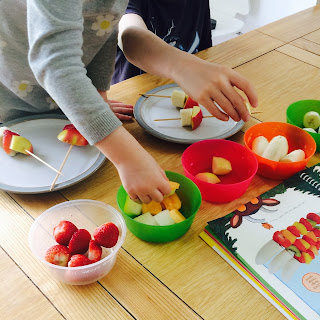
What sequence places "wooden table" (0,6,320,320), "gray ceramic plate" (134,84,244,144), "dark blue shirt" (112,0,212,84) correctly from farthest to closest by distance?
"dark blue shirt" (112,0,212,84)
"gray ceramic plate" (134,84,244,144)
"wooden table" (0,6,320,320)

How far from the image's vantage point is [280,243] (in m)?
0.70

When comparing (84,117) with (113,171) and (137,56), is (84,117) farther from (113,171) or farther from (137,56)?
(137,56)

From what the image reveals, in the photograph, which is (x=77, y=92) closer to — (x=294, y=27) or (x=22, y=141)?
(x=22, y=141)

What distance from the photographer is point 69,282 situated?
647 millimetres

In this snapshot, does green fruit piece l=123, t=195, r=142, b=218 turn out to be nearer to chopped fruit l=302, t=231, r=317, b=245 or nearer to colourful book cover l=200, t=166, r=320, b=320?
colourful book cover l=200, t=166, r=320, b=320

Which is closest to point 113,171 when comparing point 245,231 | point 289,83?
point 245,231

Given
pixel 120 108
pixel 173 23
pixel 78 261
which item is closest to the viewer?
pixel 78 261

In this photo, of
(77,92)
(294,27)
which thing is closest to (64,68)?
(77,92)

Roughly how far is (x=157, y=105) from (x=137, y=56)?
0.14 meters

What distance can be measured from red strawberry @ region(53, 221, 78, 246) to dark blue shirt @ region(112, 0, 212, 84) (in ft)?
3.03

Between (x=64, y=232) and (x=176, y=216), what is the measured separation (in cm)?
19

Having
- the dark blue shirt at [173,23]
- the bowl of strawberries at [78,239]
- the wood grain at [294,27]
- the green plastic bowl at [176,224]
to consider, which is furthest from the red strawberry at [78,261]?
the wood grain at [294,27]

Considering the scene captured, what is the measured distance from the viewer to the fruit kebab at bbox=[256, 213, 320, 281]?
0.67 m

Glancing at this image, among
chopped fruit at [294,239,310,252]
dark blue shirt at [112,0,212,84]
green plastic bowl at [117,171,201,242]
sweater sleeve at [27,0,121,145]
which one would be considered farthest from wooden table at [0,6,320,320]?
dark blue shirt at [112,0,212,84]
